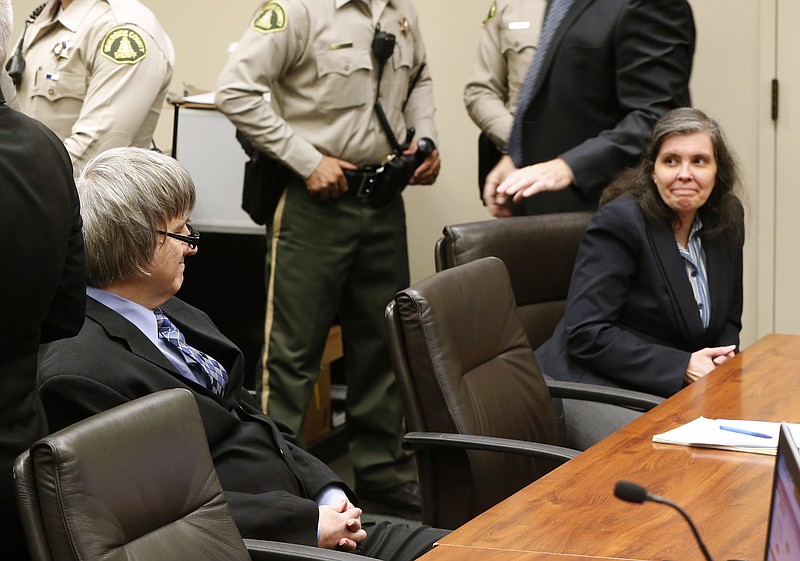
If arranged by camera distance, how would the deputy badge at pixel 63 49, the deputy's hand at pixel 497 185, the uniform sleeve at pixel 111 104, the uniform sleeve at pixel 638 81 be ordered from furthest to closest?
the deputy's hand at pixel 497 185 → the uniform sleeve at pixel 638 81 → the deputy badge at pixel 63 49 → the uniform sleeve at pixel 111 104

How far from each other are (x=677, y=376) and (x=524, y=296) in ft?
1.46

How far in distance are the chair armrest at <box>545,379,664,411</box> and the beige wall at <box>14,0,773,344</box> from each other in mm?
1871

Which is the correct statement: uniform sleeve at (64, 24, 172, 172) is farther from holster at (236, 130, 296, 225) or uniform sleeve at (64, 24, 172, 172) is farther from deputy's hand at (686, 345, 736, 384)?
deputy's hand at (686, 345, 736, 384)

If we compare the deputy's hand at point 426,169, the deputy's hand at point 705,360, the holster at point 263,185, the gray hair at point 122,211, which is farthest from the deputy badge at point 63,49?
the deputy's hand at point 705,360

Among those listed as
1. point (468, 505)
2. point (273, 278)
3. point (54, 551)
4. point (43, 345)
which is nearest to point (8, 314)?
point (43, 345)

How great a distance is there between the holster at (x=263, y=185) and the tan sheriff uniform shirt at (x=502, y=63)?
28.0 inches

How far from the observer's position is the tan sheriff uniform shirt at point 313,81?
3348mm

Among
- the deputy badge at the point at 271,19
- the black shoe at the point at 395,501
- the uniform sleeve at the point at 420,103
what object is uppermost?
the deputy badge at the point at 271,19

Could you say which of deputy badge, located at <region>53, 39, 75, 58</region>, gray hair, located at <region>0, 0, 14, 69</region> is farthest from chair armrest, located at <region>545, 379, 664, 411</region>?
deputy badge, located at <region>53, 39, 75, 58</region>

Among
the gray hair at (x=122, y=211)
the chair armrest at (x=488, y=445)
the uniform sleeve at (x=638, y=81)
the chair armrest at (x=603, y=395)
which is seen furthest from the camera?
the uniform sleeve at (x=638, y=81)

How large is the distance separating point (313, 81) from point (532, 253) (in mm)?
920

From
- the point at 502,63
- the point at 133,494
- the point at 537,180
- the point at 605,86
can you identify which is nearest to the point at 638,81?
the point at 605,86

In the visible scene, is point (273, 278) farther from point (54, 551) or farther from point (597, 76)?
point (54, 551)

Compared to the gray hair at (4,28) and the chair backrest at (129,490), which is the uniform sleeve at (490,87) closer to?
the gray hair at (4,28)
